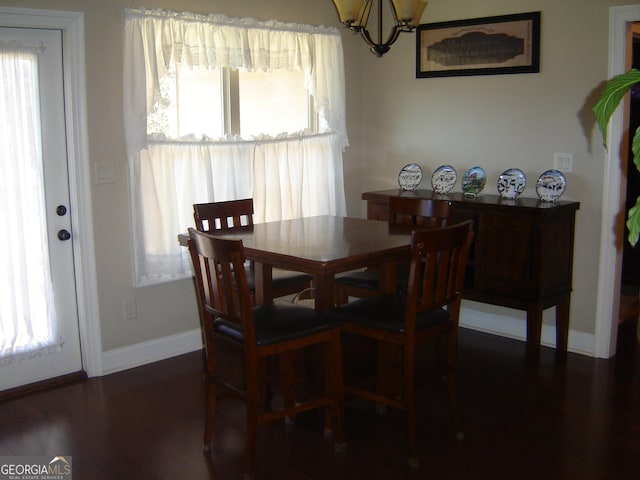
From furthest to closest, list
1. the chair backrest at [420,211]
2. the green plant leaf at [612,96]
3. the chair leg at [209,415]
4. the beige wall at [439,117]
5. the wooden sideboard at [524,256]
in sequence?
the wooden sideboard at [524,256] → the beige wall at [439,117] → the chair backrest at [420,211] → the chair leg at [209,415] → the green plant leaf at [612,96]

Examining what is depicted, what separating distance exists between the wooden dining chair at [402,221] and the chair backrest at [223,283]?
3.40 feet

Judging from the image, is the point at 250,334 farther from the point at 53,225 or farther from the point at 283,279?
the point at 53,225

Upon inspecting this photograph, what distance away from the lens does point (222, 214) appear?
3.84 meters

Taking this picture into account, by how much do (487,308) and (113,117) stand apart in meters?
2.77

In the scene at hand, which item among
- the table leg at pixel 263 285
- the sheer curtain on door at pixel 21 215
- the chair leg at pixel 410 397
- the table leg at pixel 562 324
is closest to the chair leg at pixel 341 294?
the table leg at pixel 263 285

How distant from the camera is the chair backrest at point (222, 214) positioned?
371 cm

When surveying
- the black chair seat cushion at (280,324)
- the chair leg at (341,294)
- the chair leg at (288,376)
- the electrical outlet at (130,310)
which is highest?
the black chair seat cushion at (280,324)

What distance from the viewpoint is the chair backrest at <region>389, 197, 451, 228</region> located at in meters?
3.70

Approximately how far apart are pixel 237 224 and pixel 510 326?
2014 millimetres

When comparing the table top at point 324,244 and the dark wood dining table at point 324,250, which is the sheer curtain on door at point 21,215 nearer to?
the dark wood dining table at point 324,250

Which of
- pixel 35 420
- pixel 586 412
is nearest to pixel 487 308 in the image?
pixel 586 412

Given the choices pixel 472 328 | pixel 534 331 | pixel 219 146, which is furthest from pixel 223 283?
pixel 472 328

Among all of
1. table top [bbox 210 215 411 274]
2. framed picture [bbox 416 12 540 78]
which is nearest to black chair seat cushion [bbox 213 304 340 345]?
table top [bbox 210 215 411 274]

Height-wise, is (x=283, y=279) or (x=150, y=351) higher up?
(x=283, y=279)
